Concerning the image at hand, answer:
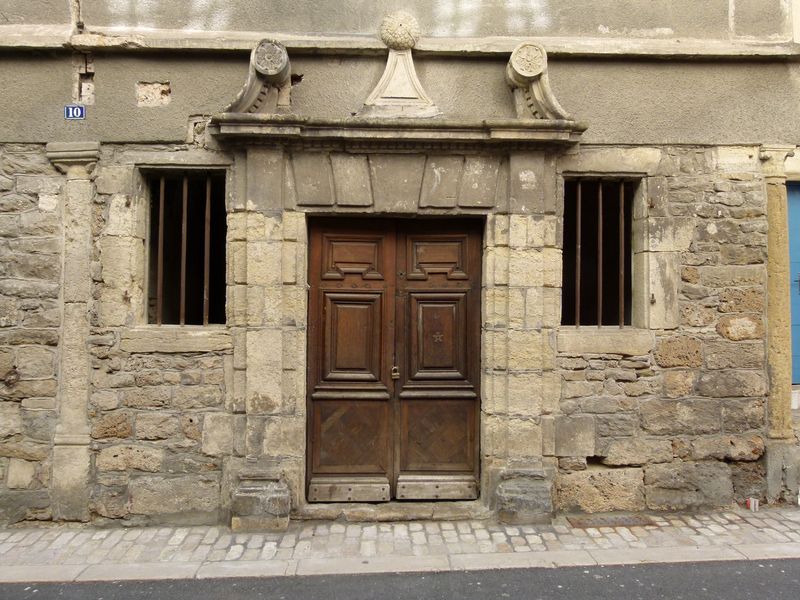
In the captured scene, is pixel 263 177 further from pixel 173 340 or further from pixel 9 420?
pixel 9 420

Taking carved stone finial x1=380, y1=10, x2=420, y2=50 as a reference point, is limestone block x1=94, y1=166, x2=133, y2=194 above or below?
below

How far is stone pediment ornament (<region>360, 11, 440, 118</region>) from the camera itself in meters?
4.27

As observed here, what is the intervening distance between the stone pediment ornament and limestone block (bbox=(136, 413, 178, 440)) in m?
2.77

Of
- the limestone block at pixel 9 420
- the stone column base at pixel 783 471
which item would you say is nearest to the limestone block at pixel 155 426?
the limestone block at pixel 9 420

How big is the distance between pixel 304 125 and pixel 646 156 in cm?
268

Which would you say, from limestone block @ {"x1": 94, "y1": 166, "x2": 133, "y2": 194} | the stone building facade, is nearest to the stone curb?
the stone building facade

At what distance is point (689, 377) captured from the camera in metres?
4.38

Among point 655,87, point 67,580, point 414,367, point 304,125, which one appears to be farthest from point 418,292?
point 67,580

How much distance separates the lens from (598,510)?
4.33m

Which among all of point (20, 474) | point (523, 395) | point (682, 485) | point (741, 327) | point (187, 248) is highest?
point (187, 248)

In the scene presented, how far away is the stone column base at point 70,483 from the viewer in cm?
414

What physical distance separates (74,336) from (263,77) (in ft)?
7.93

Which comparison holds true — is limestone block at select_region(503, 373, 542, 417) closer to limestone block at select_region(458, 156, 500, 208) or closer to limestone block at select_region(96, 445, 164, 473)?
limestone block at select_region(458, 156, 500, 208)

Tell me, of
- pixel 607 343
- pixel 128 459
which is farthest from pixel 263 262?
pixel 607 343
